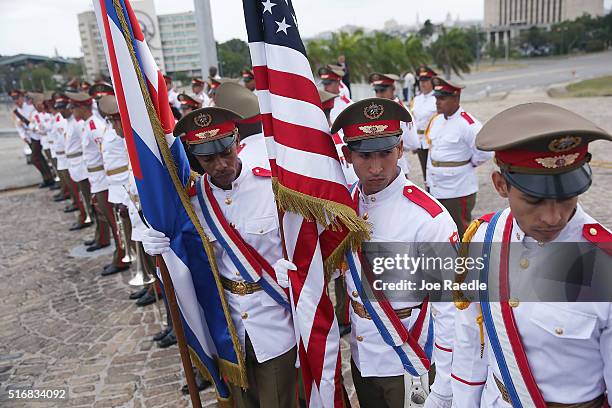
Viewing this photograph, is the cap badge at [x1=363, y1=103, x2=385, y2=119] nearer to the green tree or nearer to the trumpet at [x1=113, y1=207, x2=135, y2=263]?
the trumpet at [x1=113, y1=207, x2=135, y2=263]

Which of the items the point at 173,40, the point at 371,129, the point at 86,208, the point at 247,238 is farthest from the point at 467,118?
the point at 173,40

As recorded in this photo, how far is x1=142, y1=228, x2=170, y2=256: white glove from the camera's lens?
2.88 meters

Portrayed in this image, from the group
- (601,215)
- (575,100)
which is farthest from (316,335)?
(575,100)

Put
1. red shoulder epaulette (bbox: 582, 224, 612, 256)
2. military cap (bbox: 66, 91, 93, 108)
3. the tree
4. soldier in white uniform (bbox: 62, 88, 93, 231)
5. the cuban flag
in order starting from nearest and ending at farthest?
red shoulder epaulette (bbox: 582, 224, 612, 256), the cuban flag, military cap (bbox: 66, 91, 93, 108), soldier in white uniform (bbox: 62, 88, 93, 231), the tree

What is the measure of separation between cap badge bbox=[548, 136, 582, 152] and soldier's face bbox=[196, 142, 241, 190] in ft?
6.22

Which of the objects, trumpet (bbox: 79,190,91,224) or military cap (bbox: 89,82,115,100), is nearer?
military cap (bbox: 89,82,115,100)

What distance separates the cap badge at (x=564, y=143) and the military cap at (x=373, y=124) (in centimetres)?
99

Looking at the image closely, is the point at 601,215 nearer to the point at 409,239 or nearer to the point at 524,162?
the point at 409,239

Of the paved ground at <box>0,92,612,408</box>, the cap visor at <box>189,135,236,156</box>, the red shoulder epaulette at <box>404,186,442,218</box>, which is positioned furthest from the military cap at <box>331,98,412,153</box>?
the paved ground at <box>0,92,612,408</box>

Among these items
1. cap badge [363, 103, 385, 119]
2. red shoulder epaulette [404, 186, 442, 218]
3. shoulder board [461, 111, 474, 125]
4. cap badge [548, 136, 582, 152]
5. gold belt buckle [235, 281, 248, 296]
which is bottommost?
gold belt buckle [235, 281, 248, 296]

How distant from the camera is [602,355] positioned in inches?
67.3

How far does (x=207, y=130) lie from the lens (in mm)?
2943

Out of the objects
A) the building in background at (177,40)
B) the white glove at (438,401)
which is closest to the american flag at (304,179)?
the white glove at (438,401)

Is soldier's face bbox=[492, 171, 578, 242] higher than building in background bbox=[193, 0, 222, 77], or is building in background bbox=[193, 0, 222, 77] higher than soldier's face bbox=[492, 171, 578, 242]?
building in background bbox=[193, 0, 222, 77]
